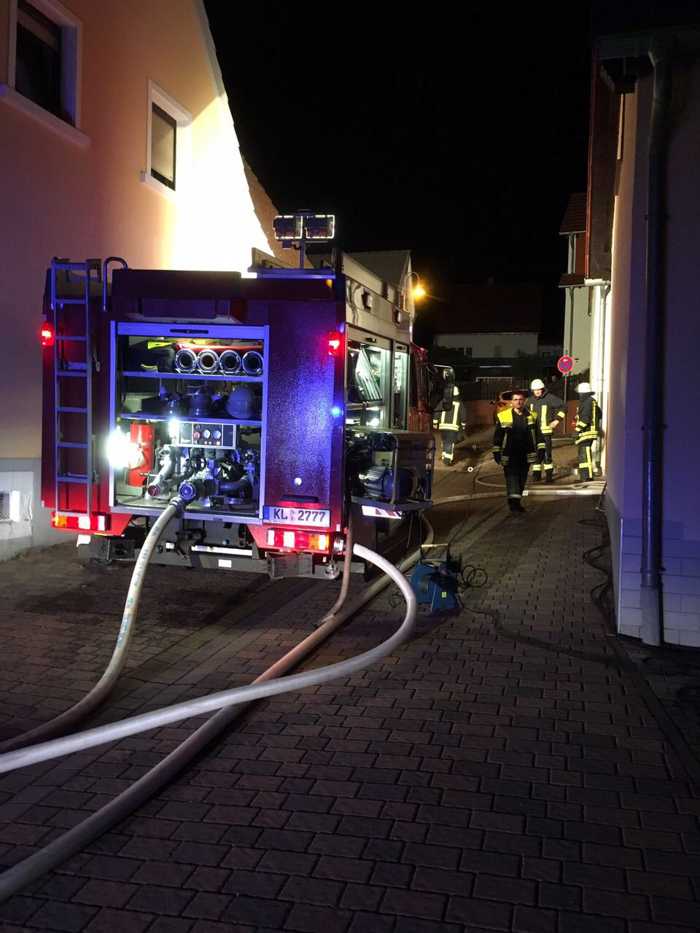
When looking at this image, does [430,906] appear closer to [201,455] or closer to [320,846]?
[320,846]

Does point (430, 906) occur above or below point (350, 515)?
below

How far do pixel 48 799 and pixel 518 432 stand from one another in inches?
384

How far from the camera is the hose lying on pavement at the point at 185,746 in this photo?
10.4 feet

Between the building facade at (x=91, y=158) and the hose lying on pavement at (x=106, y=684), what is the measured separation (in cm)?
357

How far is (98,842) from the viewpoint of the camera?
350 centimetres

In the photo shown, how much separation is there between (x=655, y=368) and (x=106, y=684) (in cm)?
420

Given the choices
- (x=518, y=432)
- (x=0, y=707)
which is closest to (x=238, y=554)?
(x=0, y=707)

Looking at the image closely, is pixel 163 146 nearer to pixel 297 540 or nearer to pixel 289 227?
pixel 289 227

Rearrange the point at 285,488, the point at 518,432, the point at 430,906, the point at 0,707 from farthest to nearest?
the point at 518,432
the point at 285,488
the point at 0,707
the point at 430,906

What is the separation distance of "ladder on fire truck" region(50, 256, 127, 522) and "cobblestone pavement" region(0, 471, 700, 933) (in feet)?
3.45

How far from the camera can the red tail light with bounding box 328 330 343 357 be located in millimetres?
6875

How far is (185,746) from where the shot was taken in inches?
167

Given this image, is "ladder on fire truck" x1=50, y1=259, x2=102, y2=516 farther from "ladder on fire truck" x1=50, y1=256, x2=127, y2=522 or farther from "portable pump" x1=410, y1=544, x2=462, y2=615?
"portable pump" x1=410, y1=544, x2=462, y2=615

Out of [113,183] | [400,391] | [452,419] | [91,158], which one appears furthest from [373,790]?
[452,419]
